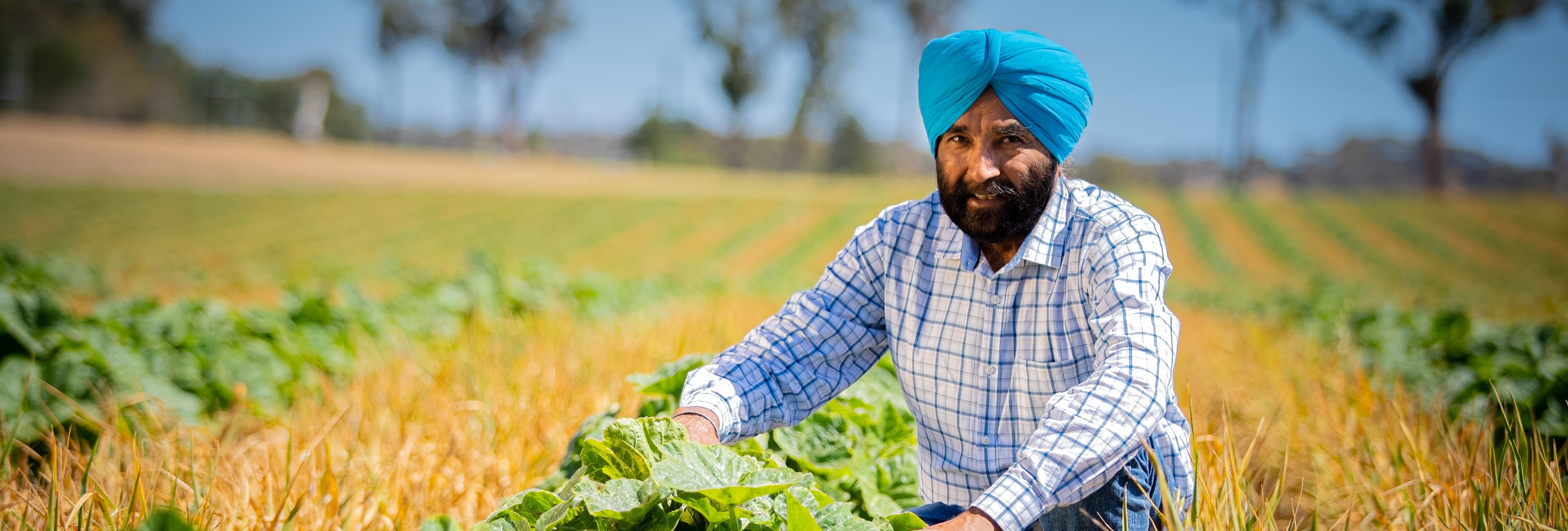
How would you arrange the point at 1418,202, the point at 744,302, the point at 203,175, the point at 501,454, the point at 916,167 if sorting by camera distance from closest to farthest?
the point at 501,454 < the point at 744,302 < the point at 203,175 < the point at 1418,202 < the point at 916,167

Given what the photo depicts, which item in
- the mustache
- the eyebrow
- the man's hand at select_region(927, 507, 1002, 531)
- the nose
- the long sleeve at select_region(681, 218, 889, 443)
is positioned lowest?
the man's hand at select_region(927, 507, 1002, 531)

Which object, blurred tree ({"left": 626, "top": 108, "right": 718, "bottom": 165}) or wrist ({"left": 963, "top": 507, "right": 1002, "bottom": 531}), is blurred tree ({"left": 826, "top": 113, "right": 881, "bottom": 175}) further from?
wrist ({"left": 963, "top": 507, "right": 1002, "bottom": 531})

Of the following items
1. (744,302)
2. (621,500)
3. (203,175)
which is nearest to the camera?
(621,500)

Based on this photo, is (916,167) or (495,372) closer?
(495,372)

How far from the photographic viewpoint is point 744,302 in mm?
6473

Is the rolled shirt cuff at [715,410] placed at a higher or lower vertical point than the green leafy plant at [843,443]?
higher

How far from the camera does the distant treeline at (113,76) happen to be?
47031mm

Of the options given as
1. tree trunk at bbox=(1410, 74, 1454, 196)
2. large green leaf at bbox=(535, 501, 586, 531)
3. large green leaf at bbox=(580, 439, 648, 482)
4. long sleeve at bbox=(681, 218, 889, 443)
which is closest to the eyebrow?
long sleeve at bbox=(681, 218, 889, 443)

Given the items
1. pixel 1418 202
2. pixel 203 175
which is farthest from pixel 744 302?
pixel 1418 202

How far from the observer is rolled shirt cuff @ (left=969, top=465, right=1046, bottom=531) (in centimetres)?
133

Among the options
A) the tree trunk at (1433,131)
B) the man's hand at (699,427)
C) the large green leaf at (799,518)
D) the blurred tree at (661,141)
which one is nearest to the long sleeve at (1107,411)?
the large green leaf at (799,518)

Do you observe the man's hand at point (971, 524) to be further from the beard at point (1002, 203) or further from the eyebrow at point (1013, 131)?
Answer: the eyebrow at point (1013, 131)

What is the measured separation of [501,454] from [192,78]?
71637 mm

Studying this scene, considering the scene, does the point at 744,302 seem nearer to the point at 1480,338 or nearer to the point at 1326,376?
the point at 1326,376
